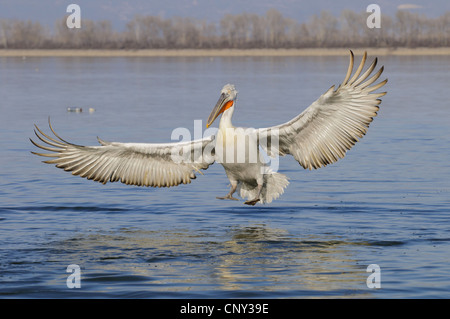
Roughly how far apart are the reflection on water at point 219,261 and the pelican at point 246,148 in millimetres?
722

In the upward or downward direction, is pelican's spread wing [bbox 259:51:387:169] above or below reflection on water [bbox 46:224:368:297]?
above

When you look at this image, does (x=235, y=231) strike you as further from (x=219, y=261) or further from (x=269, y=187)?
(x=219, y=261)

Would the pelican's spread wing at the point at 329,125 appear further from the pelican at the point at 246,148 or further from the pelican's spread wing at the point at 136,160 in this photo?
the pelican's spread wing at the point at 136,160

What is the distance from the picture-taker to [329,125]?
1254cm

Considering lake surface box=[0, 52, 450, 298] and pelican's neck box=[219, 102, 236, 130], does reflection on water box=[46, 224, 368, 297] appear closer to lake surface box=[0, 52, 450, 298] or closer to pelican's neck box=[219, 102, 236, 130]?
lake surface box=[0, 52, 450, 298]

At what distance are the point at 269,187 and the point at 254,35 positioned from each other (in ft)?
508

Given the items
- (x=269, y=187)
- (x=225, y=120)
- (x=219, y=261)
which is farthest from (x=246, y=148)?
(x=219, y=261)

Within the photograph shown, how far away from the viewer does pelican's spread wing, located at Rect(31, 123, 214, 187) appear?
42.8 ft

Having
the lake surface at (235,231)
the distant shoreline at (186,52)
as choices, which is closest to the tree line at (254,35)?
the distant shoreline at (186,52)

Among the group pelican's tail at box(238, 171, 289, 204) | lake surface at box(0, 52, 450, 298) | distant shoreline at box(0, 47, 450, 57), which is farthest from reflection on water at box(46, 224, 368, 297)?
distant shoreline at box(0, 47, 450, 57)

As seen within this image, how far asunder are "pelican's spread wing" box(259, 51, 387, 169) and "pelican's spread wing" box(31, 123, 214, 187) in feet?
3.52

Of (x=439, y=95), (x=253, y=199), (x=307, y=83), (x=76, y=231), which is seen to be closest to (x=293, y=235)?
(x=253, y=199)

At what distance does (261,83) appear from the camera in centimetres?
5300

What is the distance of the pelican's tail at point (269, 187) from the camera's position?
1341 centimetres
